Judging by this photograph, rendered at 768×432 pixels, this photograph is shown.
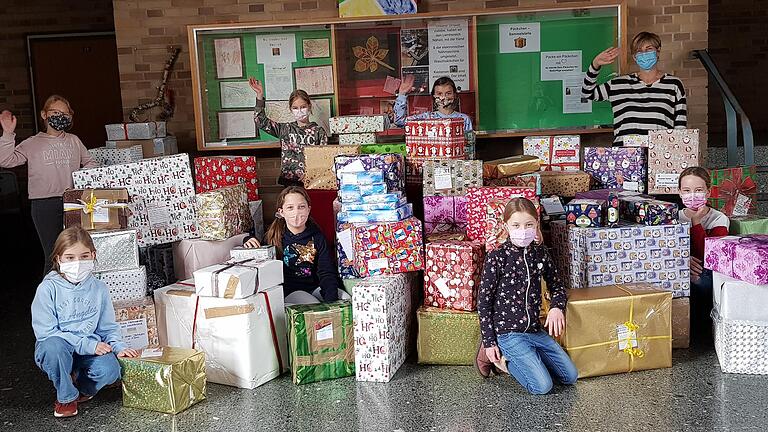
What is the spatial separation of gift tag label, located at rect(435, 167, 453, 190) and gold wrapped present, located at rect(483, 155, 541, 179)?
29 cm

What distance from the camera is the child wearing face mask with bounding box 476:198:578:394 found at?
14.5 feet

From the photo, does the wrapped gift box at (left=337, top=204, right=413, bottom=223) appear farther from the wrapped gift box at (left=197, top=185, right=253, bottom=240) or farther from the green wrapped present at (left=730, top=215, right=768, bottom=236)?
the green wrapped present at (left=730, top=215, right=768, bottom=236)

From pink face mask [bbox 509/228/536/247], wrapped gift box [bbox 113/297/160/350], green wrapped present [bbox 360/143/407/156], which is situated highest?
green wrapped present [bbox 360/143/407/156]

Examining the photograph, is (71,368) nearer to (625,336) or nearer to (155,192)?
(155,192)

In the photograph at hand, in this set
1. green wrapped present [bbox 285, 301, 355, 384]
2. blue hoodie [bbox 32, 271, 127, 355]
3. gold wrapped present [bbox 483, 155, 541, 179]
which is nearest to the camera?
blue hoodie [bbox 32, 271, 127, 355]

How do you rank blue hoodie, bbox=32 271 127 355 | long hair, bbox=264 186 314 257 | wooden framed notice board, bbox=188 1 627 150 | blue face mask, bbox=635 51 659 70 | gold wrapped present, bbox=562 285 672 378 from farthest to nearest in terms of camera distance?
1. wooden framed notice board, bbox=188 1 627 150
2. blue face mask, bbox=635 51 659 70
3. long hair, bbox=264 186 314 257
4. gold wrapped present, bbox=562 285 672 378
5. blue hoodie, bbox=32 271 127 355

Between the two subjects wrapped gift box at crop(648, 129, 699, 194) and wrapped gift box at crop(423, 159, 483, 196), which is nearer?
wrapped gift box at crop(423, 159, 483, 196)

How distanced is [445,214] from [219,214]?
4.09 ft

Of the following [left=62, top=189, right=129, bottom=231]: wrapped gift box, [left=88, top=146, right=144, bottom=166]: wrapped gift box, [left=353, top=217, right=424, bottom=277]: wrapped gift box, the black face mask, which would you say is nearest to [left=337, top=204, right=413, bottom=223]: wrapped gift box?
[left=353, top=217, right=424, bottom=277]: wrapped gift box

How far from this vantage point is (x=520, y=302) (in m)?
4.47

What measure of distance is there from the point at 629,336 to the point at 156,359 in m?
2.26

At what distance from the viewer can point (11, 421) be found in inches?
171

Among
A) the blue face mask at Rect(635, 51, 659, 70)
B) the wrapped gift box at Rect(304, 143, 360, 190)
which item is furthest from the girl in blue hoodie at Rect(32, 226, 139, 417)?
the blue face mask at Rect(635, 51, 659, 70)

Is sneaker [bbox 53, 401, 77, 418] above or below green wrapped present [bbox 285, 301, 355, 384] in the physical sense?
below
